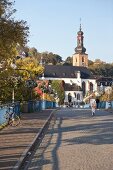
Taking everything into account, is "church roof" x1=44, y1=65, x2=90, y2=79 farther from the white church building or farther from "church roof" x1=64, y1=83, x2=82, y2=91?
"church roof" x1=64, y1=83, x2=82, y2=91

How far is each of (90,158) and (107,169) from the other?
2.24 m

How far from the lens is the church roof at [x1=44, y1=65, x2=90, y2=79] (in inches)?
7067

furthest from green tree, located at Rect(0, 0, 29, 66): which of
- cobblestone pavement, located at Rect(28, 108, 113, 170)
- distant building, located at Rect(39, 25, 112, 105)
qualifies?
distant building, located at Rect(39, 25, 112, 105)

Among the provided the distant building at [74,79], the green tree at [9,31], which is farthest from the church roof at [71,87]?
the green tree at [9,31]

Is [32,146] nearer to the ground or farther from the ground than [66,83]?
nearer to the ground

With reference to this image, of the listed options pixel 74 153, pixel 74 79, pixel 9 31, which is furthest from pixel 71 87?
pixel 74 153

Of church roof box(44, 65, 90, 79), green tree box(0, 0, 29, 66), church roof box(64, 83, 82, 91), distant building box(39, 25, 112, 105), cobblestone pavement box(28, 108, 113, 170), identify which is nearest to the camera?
cobblestone pavement box(28, 108, 113, 170)

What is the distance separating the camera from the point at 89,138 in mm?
20641

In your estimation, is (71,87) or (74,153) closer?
(74,153)

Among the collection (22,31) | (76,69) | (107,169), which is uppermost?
(76,69)

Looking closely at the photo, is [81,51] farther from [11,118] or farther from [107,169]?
[107,169]

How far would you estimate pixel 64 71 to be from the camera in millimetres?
185625

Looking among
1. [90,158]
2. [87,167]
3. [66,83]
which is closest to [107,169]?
[87,167]

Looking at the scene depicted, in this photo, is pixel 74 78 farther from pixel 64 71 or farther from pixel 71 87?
pixel 71 87
